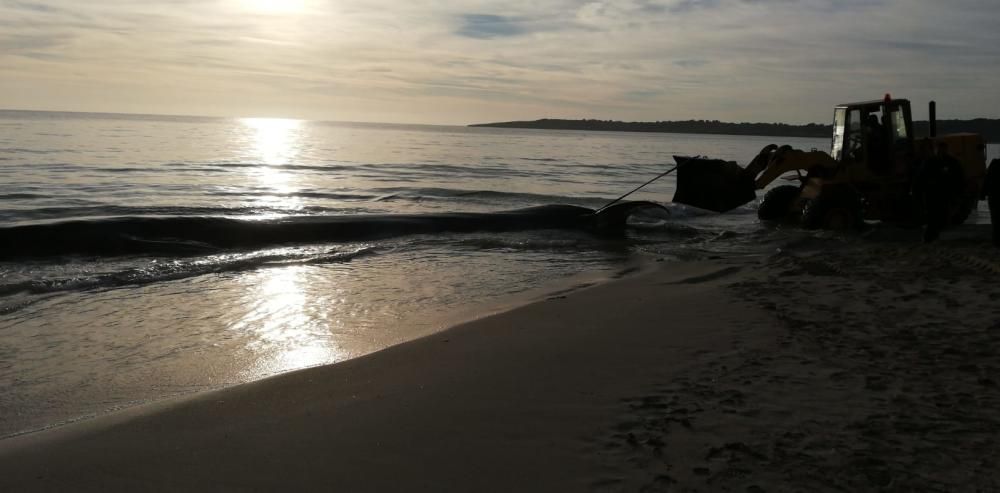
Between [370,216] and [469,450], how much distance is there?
13169 millimetres

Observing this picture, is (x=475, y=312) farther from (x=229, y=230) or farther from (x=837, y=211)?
(x=837, y=211)

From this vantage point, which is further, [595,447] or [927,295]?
[927,295]

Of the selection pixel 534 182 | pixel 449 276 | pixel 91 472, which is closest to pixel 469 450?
pixel 91 472

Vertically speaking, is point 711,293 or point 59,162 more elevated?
point 59,162

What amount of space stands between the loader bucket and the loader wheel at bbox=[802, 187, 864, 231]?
1.19 m

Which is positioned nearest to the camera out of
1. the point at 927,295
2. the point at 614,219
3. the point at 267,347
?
the point at 267,347

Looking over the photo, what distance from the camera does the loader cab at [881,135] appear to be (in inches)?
520

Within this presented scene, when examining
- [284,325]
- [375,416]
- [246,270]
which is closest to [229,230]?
[246,270]

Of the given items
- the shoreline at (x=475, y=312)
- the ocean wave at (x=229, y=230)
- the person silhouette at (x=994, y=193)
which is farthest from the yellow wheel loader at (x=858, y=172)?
the shoreline at (x=475, y=312)

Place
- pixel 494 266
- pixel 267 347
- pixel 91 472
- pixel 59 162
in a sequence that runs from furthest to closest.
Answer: pixel 59 162 < pixel 494 266 < pixel 267 347 < pixel 91 472

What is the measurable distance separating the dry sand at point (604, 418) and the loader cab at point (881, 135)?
742cm

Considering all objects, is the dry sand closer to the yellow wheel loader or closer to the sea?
the sea

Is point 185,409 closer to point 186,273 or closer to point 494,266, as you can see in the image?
point 186,273

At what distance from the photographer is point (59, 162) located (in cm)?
2903
